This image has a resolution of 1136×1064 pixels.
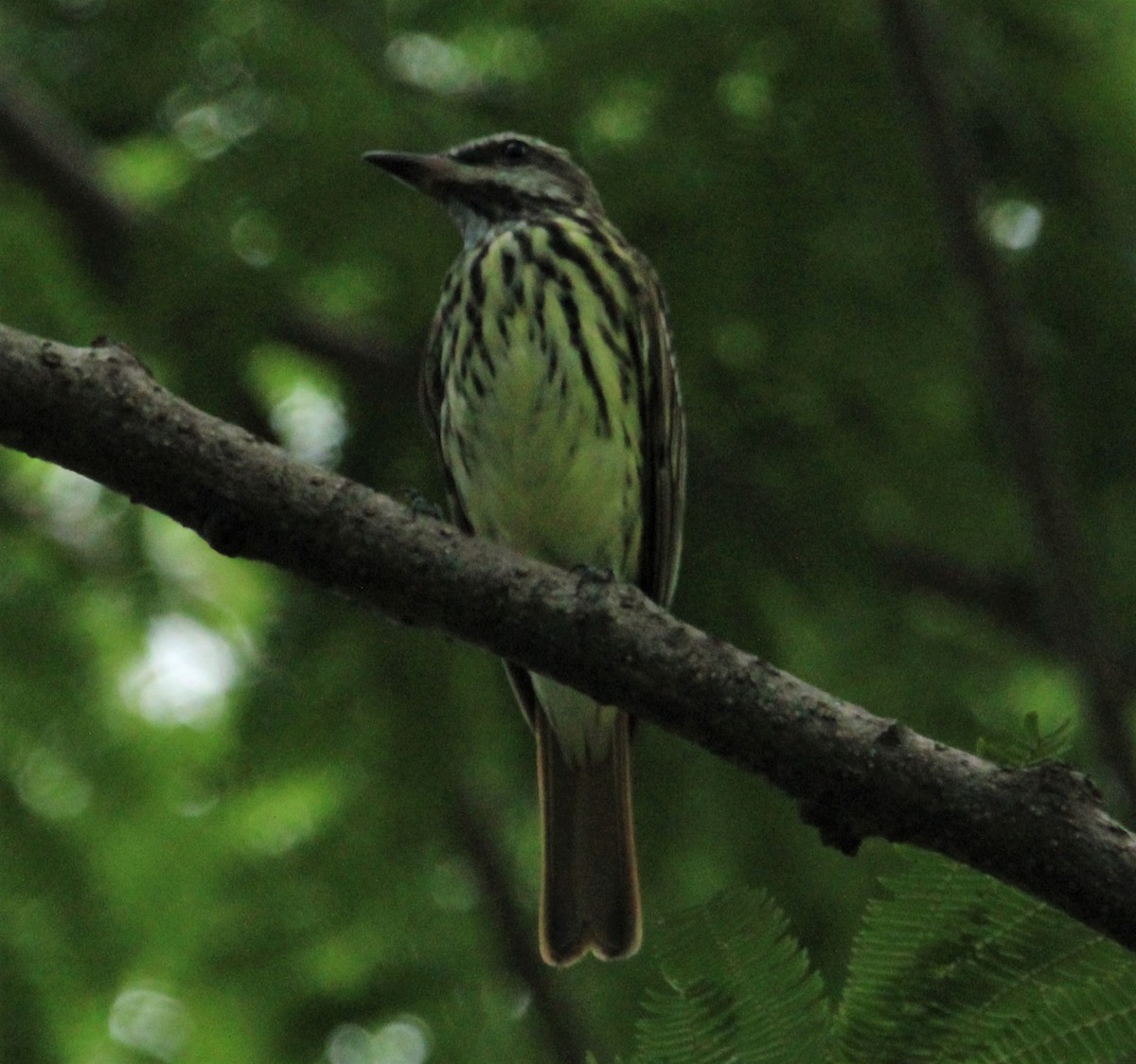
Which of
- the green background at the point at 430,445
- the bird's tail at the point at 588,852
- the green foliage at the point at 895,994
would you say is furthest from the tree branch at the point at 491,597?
the green background at the point at 430,445

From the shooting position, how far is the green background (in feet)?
14.9

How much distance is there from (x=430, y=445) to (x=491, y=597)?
206 cm

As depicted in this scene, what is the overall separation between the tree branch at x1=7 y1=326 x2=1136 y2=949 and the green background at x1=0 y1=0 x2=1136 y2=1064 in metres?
1.52

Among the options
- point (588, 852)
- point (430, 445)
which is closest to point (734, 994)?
point (588, 852)

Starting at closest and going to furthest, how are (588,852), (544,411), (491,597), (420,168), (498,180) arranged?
(491,597) → (588,852) → (544,411) → (420,168) → (498,180)

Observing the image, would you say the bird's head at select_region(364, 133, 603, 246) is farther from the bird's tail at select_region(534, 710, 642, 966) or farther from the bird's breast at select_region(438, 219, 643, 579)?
the bird's tail at select_region(534, 710, 642, 966)

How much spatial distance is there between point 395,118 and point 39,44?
3.68 feet

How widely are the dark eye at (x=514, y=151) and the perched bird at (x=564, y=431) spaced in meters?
0.03

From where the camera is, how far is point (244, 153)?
4.73 m

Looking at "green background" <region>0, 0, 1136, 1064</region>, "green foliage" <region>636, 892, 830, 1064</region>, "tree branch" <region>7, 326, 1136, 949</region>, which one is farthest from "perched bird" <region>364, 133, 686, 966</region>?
"green foliage" <region>636, 892, 830, 1064</region>

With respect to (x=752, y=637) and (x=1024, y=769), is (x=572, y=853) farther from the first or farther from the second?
(x=1024, y=769)

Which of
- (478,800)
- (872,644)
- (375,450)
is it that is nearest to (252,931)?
(478,800)

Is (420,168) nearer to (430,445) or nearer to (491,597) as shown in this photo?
(430,445)

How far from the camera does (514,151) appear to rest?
16.7 ft
